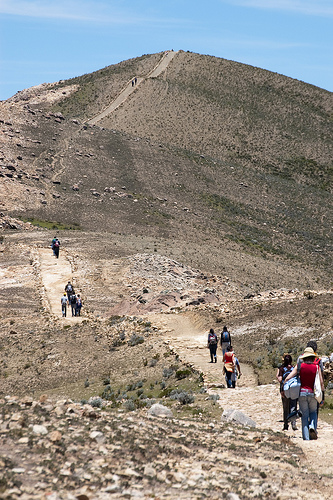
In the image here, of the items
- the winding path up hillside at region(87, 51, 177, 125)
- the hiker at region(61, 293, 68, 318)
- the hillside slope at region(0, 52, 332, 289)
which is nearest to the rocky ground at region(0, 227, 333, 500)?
the hiker at region(61, 293, 68, 318)

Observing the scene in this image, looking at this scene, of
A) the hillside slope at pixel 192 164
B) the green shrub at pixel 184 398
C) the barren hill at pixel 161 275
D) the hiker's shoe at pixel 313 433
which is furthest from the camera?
the hillside slope at pixel 192 164

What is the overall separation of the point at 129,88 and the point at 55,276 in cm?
8761

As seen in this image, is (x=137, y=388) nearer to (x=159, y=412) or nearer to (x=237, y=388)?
(x=237, y=388)

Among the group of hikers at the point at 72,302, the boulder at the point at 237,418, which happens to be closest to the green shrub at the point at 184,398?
the boulder at the point at 237,418

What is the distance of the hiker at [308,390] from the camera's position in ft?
41.0

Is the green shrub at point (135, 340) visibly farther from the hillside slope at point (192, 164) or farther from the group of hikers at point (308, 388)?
the hillside slope at point (192, 164)

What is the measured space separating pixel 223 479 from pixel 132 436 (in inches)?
75.7

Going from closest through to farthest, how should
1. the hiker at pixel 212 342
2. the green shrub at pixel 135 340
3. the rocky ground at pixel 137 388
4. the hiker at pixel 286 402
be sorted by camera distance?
the rocky ground at pixel 137 388 → the hiker at pixel 286 402 → the hiker at pixel 212 342 → the green shrub at pixel 135 340

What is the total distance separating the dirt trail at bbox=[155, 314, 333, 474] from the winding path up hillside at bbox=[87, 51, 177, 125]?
84545 millimetres

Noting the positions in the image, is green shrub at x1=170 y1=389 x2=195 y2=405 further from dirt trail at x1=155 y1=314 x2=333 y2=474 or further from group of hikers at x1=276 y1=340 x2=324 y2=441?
group of hikers at x1=276 y1=340 x2=324 y2=441

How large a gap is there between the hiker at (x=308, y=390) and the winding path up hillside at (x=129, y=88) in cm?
9981

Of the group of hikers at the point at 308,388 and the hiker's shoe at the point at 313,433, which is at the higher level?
the group of hikers at the point at 308,388

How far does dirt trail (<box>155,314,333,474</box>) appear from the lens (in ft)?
40.9

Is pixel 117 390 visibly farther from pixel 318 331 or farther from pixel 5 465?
A: pixel 5 465
